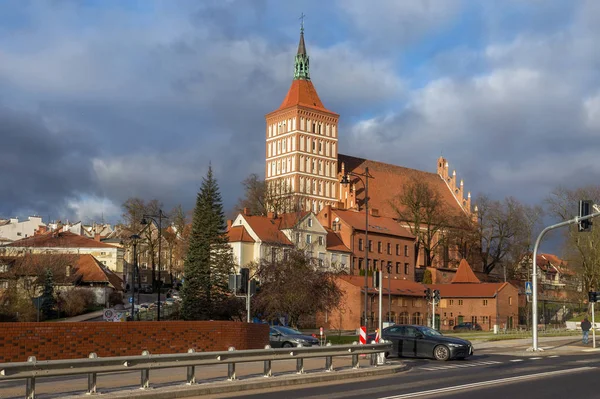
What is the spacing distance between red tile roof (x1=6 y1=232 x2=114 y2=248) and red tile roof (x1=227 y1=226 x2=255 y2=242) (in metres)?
22.5

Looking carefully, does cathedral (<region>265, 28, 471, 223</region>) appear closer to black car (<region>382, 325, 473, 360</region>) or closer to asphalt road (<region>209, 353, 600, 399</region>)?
black car (<region>382, 325, 473, 360</region>)

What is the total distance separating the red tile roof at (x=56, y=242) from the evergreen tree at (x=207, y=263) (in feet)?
92.0

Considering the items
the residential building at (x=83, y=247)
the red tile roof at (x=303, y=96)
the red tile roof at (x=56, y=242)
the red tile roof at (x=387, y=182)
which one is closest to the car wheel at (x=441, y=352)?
the red tile roof at (x=56, y=242)

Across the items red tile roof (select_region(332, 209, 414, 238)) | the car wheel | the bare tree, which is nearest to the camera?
the car wheel

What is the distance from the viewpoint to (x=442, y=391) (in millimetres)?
17281

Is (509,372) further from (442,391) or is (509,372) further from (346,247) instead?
(346,247)

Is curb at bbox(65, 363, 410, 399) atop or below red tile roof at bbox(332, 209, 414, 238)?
below

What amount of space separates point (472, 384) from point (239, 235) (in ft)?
242

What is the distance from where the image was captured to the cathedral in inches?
4648

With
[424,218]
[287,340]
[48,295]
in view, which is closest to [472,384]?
[287,340]

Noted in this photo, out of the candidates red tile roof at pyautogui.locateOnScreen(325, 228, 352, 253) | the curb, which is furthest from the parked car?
the curb

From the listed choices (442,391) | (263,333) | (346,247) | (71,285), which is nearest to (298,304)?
(263,333)

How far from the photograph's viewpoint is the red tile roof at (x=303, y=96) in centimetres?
12294

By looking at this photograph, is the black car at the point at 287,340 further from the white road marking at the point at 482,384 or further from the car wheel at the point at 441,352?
the white road marking at the point at 482,384
